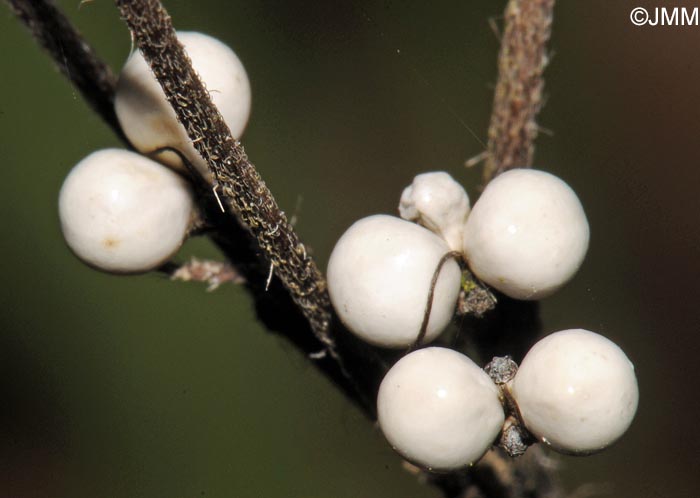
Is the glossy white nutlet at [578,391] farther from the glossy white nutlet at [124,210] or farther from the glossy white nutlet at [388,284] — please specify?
the glossy white nutlet at [124,210]

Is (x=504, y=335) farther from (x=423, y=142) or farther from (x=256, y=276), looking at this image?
(x=423, y=142)

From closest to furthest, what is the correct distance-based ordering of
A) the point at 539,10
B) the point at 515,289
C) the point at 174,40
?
the point at 174,40 < the point at 515,289 < the point at 539,10

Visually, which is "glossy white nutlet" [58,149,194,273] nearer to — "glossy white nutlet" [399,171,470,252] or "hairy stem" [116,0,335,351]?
"hairy stem" [116,0,335,351]

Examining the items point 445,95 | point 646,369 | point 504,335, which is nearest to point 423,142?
point 445,95

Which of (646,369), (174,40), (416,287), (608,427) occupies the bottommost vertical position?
(646,369)

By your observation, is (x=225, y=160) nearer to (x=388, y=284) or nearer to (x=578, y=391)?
(x=388, y=284)

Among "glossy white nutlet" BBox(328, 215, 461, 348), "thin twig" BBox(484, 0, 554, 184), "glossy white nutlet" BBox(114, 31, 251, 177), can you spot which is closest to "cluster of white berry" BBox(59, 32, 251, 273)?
"glossy white nutlet" BBox(114, 31, 251, 177)
